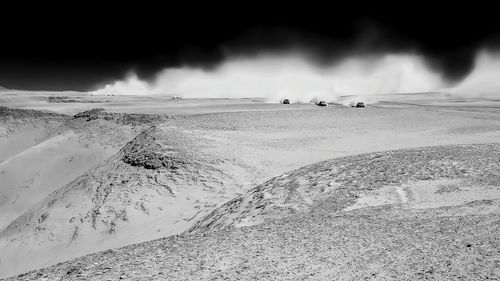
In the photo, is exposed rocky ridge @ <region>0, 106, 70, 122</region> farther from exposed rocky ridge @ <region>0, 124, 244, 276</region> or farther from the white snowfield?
exposed rocky ridge @ <region>0, 124, 244, 276</region>

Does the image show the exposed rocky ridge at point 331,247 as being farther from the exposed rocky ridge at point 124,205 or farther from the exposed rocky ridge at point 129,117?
the exposed rocky ridge at point 129,117

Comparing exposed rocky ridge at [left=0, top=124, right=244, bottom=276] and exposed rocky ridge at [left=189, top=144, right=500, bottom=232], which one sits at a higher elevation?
exposed rocky ridge at [left=189, top=144, right=500, bottom=232]

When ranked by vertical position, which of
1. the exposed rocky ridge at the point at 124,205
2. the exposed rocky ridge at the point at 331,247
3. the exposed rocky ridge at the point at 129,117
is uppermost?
the exposed rocky ridge at the point at 129,117

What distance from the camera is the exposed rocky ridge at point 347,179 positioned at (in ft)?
36.3

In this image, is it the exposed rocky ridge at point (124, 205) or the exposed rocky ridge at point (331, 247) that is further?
the exposed rocky ridge at point (124, 205)

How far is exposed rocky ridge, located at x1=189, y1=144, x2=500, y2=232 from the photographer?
11.1 metres

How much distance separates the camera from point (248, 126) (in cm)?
2786

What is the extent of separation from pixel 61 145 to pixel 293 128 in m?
17.4

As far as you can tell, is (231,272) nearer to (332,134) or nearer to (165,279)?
(165,279)

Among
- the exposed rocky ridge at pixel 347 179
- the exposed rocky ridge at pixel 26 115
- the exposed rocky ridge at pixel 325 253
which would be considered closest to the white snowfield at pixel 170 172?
the exposed rocky ridge at pixel 347 179

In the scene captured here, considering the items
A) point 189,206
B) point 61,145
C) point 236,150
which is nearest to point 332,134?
point 236,150

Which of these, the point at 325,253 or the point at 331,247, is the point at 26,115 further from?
the point at 325,253

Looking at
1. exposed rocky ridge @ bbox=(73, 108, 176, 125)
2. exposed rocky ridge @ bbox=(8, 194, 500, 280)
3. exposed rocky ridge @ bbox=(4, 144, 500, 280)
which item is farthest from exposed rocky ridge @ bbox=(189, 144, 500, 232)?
exposed rocky ridge @ bbox=(73, 108, 176, 125)

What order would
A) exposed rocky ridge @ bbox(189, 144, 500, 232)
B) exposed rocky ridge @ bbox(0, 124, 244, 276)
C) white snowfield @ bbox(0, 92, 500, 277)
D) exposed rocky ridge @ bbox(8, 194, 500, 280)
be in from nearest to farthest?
exposed rocky ridge @ bbox(8, 194, 500, 280) → exposed rocky ridge @ bbox(189, 144, 500, 232) → white snowfield @ bbox(0, 92, 500, 277) → exposed rocky ridge @ bbox(0, 124, 244, 276)
